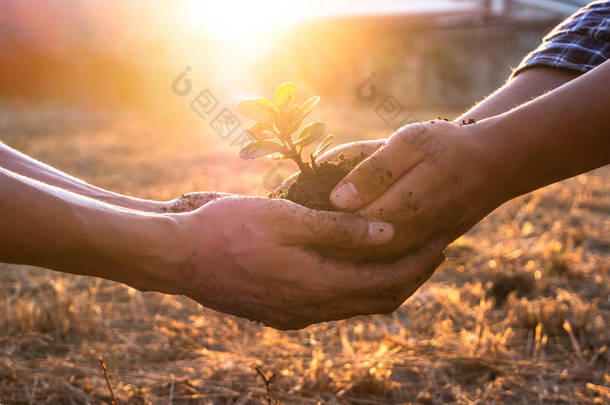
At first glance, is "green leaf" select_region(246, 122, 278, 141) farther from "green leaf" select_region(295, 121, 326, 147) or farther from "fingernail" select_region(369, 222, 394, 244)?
"fingernail" select_region(369, 222, 394, 244)

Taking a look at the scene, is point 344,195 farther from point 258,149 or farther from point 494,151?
point 494,151

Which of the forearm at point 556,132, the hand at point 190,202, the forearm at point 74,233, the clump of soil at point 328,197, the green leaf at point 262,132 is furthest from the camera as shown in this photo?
the hand at point 190,202

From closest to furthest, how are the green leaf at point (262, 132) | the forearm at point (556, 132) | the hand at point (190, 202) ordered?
1. the forearm at point (556, 132)
2. the green leaf at point (262, 132)
3. the hand at point (190, 202)

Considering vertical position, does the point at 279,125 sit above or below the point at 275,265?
above

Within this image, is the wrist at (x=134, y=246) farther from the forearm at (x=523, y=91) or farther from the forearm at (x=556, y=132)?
the forearm at (x=523, y=91)

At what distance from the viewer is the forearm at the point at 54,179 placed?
1.64 m

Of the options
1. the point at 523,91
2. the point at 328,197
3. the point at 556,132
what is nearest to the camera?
the point at 556,132

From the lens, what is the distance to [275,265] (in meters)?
1.37

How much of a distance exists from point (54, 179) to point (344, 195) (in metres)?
0.99

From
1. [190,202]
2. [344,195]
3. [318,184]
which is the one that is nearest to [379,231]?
[344,195]

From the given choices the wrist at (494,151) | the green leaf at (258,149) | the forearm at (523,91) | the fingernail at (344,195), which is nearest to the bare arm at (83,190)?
the green leaf at (258,149)

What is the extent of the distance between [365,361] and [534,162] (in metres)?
0.90

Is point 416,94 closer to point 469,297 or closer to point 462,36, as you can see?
point 462,36

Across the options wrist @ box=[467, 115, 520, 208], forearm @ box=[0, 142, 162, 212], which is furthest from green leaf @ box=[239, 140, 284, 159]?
wrist @ box=[467, 115, 520, 208]
